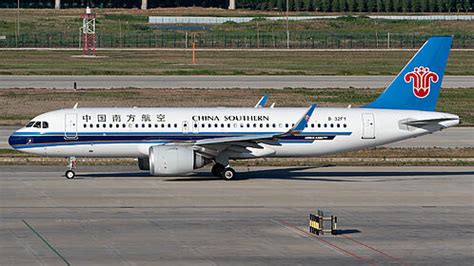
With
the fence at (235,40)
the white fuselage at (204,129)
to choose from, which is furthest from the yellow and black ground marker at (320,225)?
the fence at (235,40)

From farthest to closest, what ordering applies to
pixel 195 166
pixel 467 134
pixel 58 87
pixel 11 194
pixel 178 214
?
pixel 58 87
pixel 467 134
pixel 195 166
pixel 11 194
pixel 178 214

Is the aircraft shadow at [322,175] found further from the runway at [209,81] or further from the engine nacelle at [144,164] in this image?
the runway at [209,81]

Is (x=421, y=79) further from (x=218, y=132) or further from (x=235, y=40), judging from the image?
(x=235, y=40)

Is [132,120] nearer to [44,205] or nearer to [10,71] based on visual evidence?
[44,205]

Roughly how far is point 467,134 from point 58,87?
3554 cm

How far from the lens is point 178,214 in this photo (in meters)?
35.3

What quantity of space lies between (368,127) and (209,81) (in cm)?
4452

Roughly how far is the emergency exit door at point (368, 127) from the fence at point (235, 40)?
3553 inches

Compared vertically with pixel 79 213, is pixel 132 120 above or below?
above

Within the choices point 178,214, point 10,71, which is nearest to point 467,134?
point 178,214

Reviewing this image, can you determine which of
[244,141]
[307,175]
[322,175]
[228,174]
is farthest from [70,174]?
[322,175]

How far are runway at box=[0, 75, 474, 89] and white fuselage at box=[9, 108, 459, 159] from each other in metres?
38.0

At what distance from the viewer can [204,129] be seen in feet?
144

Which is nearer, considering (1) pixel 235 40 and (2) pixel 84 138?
(2) pixel 84 138
